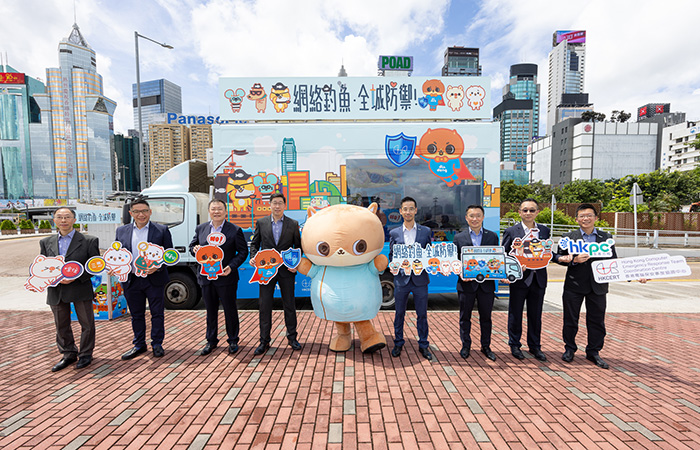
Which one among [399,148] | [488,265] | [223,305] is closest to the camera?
[488,265]

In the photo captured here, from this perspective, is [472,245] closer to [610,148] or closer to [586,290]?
[586,290]

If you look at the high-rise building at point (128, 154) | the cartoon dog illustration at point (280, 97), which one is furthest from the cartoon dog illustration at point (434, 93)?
the high-rise building at point (128, 154)

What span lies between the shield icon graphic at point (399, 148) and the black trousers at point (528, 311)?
99.8 inches

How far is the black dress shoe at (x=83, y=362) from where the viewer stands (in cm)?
358

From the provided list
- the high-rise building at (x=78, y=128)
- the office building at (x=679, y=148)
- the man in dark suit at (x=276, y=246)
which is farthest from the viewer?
the high-rise building at (x=78, y=128)

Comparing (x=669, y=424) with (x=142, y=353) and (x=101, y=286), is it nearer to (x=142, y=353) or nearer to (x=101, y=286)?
(x=142, y=353)

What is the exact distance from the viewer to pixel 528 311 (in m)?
3.82

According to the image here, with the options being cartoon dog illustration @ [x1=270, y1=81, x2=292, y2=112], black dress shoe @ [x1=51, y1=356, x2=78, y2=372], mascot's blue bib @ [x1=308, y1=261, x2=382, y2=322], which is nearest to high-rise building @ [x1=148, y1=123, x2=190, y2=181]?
cartoon dog illustration @ [x1=270, y1=81, x2=292, y2=112]

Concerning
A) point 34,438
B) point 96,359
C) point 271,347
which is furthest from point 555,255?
point 96,359

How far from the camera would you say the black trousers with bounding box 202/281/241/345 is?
12.5 feet

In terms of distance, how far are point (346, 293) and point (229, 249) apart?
1.56 metres

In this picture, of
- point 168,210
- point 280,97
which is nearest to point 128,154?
point 168,210

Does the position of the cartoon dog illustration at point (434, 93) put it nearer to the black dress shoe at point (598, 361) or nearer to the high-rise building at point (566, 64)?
the black dress shoe at point (598, 361)

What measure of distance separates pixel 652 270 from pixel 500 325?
7.32ft
